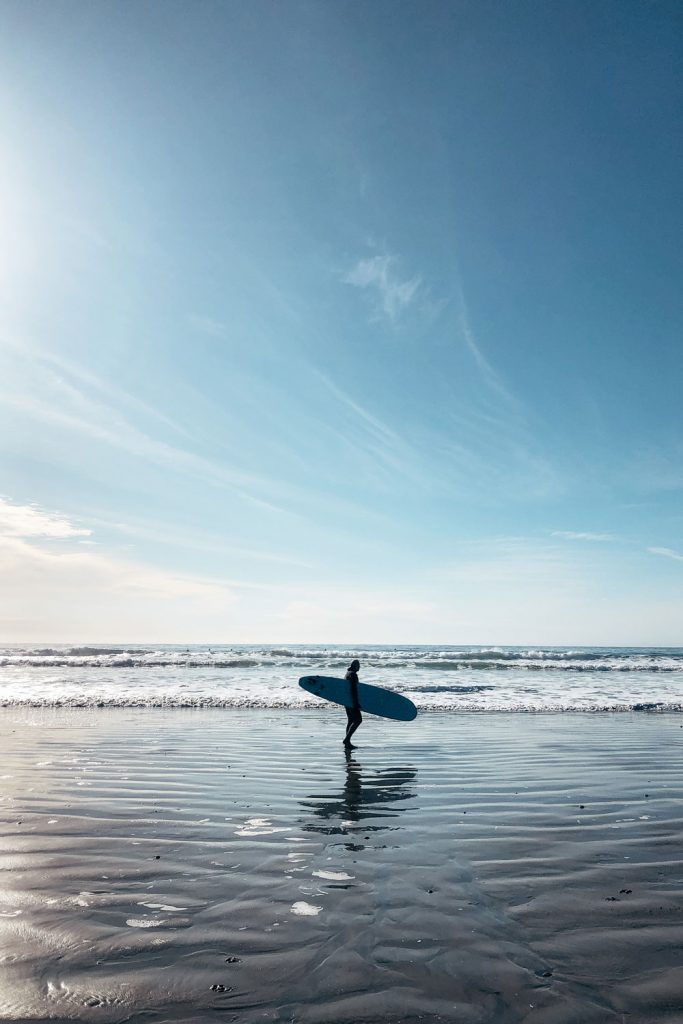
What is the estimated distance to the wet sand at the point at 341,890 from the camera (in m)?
3.61

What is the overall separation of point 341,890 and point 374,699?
11984 mm

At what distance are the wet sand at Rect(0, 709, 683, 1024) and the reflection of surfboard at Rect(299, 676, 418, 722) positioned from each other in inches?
201

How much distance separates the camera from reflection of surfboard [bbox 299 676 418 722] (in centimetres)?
1692

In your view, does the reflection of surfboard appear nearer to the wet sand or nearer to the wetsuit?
the wetsuit

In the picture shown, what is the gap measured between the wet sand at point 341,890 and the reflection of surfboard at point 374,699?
16.8 feet

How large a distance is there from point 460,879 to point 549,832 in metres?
2.09

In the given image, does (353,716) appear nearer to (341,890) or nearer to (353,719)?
(353,719)

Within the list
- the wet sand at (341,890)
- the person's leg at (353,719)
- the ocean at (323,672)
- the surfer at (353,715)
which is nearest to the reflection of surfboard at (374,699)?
→ the surfer at (353,715)

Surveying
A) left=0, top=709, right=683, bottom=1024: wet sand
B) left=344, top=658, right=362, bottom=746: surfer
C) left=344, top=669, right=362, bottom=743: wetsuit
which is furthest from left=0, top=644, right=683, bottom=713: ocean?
left=0, top=709, right=683, bottom=1024: wet sand

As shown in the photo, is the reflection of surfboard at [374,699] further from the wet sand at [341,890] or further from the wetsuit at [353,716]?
the wet sand at [341,890]

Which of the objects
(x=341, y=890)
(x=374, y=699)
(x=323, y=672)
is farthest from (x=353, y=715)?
(x=323, y=672)

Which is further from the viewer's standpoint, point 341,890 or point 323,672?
point 323,672

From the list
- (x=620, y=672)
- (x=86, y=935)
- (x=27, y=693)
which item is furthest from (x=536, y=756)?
(x=620, y=672)

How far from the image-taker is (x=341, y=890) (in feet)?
17.7
